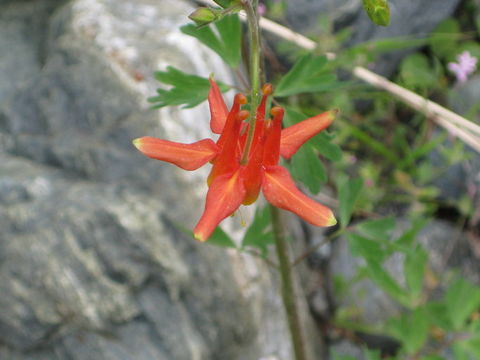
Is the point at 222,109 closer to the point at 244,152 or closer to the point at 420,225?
the point at 244,152

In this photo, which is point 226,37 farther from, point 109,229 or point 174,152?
point 109,229

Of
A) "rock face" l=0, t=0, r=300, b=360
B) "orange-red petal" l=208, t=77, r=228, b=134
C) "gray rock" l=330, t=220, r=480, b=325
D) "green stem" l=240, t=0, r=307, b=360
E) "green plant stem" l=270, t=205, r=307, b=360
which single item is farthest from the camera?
"gray rock" l=330, t=220, r=480, b=325

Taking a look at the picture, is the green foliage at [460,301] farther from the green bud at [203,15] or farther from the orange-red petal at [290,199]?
the green bud at [203,15]

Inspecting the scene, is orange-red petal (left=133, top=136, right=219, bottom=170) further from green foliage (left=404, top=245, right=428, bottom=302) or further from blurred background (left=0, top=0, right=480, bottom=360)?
green foliage (left=404, top=245, right=428, bottom=302)

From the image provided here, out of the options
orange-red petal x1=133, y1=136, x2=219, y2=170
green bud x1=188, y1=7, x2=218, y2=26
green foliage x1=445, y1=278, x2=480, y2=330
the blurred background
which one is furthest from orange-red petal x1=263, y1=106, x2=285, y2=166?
green foliage x1=445, y1=278, x2=480, y2=330

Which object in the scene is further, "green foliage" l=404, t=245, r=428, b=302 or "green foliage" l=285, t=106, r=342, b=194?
"green foliage" l=404, t=245, r=428, b=302
